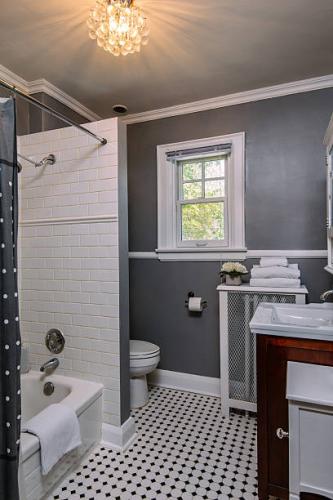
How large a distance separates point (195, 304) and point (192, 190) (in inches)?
41.0

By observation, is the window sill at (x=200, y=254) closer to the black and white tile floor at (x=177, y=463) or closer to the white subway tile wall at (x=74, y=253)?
the white subway tile wall at (x=74, y=253)

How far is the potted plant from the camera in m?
2.33

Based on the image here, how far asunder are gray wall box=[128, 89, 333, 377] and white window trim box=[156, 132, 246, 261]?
0.19 ft

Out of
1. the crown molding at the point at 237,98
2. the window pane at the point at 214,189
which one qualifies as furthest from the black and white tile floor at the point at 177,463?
the crown molding at the point at 237,98

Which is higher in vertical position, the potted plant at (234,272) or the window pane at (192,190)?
the window pane at (192,190)

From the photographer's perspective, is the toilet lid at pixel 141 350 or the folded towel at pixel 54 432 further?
the toilet lid at pixel 141 350

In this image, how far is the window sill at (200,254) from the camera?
2.54 metres

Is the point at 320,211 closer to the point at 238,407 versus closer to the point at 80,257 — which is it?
the point at 238,407

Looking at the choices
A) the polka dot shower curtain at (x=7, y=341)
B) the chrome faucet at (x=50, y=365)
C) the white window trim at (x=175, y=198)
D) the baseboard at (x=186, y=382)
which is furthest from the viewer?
the baseboard at (x=186, y=382)

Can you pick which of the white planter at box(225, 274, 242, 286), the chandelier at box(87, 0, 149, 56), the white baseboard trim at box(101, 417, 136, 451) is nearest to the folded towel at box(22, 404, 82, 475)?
the white baseboard trim at box(101, 417, 136, 451)

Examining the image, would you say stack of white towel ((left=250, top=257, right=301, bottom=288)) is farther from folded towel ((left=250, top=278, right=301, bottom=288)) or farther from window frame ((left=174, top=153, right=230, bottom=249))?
window frame ((left=174, top=153, right=230, bottom=249))

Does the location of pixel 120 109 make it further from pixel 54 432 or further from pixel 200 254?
pixel 54 432

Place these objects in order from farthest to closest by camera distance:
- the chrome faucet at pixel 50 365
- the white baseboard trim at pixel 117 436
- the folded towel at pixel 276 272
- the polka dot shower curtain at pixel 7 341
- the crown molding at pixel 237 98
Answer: the crown molding at pixel 237 98, the folded towel at pixel 276 272, the chrome faucet at pixel 50 365, the white baseboard trim at pixel 117 436, the polka dot shower curtain at pixel 7 341

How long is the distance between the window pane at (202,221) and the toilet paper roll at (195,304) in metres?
0.56
